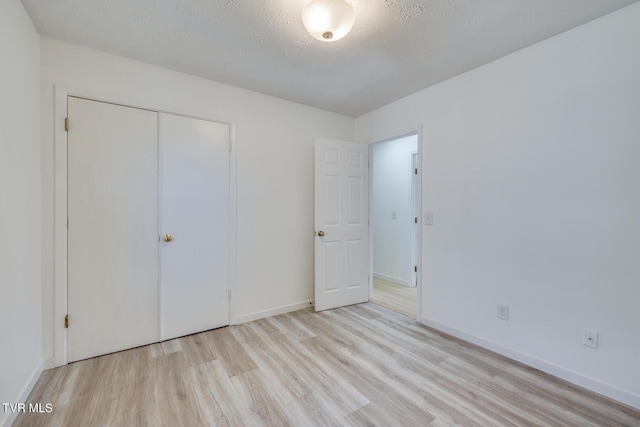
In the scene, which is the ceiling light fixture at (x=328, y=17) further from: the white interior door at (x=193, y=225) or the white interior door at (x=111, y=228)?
the white interior door at (x=111, y=228)

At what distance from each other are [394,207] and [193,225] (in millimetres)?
2952

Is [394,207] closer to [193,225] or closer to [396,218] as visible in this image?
[396,218]

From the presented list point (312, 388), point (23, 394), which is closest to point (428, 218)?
point (312, 388)

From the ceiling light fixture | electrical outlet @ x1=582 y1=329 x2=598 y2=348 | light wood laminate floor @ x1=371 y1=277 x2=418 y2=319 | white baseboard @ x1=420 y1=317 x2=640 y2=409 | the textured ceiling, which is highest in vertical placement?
the textured ceiling

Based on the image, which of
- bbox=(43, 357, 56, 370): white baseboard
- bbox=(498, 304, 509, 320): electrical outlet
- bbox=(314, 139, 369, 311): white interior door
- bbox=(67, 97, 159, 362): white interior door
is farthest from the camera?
bbox=(314, 139, 369, 311): white interior door

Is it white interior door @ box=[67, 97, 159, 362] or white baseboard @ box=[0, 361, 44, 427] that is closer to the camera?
white baseboard @ box=[0, 361, 44, 427]

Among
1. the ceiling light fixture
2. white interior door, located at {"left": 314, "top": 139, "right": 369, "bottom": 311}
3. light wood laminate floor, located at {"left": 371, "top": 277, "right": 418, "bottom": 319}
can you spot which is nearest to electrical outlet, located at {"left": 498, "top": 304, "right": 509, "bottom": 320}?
light wood laminate floor, located at {"left": 371, "top": 277, "right": 418, "bottom": 319}

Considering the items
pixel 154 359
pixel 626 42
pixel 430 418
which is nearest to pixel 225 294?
pixel 154 359

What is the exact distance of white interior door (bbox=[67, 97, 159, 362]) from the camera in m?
2.02

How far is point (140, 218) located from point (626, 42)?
356 centimetres

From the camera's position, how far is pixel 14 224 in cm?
150

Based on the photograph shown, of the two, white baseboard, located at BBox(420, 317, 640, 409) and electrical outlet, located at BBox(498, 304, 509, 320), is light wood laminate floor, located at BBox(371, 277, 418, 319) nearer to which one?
white baseboard, located at BBox(420, 317, 640, 409)

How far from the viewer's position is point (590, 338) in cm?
175

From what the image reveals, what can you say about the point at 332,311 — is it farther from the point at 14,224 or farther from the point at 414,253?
the point at 14,224
